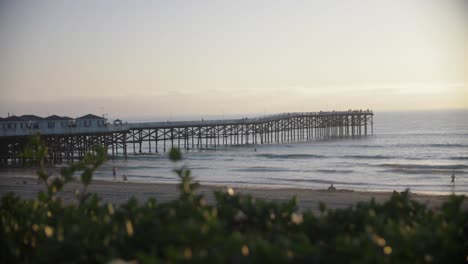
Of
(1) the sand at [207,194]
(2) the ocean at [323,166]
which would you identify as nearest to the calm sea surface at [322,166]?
(2) the ocean at [323,166]

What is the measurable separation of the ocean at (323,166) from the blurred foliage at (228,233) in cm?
2092

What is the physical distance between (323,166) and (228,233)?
3435cm

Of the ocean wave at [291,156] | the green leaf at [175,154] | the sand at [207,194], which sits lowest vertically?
the ocean wave at [291,156]

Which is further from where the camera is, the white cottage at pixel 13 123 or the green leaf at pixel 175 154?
the white cottage at pixel 13 123

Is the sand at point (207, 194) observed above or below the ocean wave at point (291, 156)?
above

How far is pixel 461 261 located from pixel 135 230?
368 centimetres

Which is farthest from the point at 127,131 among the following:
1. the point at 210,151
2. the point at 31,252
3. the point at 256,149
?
the point at 31,252

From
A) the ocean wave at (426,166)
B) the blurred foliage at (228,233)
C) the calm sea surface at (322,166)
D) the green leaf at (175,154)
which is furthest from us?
the ocean wave at (426,166)

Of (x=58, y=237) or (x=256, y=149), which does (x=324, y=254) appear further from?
(x=256, y=149)

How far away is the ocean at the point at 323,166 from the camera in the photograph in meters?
30.6

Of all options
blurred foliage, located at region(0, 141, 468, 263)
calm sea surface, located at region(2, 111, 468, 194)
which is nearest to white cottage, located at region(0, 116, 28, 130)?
calm sea surface, located at region(2, 111, 468, 194)

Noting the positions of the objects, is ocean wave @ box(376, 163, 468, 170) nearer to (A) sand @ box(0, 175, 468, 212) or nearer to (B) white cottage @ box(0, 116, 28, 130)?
(A) sand @ box(0, 175, 468, 212)

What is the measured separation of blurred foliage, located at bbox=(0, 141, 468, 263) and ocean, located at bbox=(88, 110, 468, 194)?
823 inches

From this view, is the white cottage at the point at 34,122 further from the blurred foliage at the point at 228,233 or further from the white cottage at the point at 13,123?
the blurred foliage at the point at 228,233
